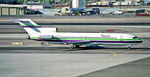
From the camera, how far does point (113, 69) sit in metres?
40.8

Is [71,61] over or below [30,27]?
below

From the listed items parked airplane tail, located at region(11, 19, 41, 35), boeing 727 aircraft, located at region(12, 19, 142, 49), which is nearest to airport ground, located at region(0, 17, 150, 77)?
boeing 727 aircraft, located at region(12, 19, 142, 49)

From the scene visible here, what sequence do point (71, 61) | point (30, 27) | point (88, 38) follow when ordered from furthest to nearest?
point (30, 27) → point (88, 38) → point (71, 61)

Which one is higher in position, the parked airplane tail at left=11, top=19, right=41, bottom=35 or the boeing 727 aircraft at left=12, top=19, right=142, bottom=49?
the parked airplane tail at left=11, top=19, right=41, bottom=35

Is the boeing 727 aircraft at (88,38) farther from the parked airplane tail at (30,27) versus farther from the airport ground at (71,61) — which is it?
the airport ground at (71,61)

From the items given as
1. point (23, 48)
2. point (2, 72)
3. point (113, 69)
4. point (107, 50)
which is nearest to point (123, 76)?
point (113, 69)

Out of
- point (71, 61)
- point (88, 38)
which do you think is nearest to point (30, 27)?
point (88, 38)

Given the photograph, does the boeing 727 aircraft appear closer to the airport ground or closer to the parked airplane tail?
the parked airplane tail

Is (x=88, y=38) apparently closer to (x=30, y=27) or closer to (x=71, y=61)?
(x=30, y=27)

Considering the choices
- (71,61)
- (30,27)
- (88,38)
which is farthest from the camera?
(30,27)

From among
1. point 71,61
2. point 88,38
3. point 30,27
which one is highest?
point 30,27

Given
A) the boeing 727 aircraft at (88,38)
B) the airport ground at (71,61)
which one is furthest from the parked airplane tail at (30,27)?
the airport ground at (71,61)

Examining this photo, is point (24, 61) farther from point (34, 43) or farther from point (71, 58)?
point (34, 43)

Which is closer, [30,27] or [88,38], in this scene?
[88,38]
